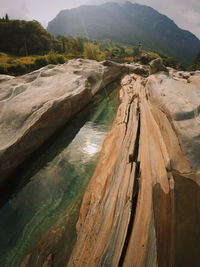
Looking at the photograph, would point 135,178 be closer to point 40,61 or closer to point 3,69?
point 3,69

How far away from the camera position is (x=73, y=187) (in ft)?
12.8

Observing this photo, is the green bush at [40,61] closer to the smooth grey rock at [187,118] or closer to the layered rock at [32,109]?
the layered rock at [32,109]

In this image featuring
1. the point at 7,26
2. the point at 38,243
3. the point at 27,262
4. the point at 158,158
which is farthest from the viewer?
the point at 7,26

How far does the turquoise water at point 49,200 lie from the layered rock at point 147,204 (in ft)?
1.57

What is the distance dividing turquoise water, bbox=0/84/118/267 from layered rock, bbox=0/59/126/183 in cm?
54

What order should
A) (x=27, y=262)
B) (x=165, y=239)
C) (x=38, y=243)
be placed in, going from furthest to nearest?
(x=38, y=243)
(x=27, y=262)
(x=165, y=239)

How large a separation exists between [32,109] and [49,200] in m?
3.07

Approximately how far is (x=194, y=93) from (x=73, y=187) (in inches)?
199

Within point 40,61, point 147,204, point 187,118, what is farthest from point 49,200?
point 40,61

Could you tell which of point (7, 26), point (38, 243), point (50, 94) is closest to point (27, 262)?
point (38, 243)

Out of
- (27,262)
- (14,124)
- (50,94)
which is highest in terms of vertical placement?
(50,94)

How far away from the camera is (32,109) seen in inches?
196

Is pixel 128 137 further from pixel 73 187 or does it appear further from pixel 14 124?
pixel 14 124

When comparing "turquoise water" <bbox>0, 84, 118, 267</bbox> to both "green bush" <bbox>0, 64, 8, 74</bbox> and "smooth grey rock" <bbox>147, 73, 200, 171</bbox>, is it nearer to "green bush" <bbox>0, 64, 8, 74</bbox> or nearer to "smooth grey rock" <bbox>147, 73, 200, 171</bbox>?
"smooth grey rock" <bbox>147, 73, 200, 171</bbox>
